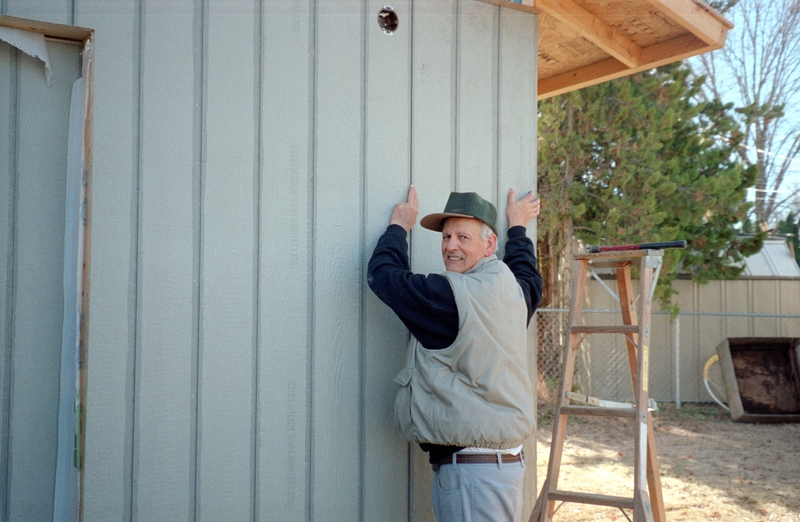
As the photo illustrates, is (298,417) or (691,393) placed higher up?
(298,417)

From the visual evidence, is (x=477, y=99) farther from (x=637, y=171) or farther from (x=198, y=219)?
(x=637, y=171)

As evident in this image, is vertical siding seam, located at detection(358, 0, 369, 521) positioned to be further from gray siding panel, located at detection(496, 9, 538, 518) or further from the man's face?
gray siding panel, located at detection(496, 9, 538, 518)

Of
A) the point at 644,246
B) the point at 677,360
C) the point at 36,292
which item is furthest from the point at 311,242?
the point at 677,360

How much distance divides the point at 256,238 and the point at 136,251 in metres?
0.43

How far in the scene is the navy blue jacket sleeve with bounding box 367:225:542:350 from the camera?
2.55m

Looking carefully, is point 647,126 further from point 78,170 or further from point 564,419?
point 78,170

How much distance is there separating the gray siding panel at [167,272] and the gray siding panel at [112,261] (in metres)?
0.03

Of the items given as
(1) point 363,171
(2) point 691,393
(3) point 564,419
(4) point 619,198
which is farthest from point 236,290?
(2) point 691,393

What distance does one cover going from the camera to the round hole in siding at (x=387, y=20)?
9.90 feet

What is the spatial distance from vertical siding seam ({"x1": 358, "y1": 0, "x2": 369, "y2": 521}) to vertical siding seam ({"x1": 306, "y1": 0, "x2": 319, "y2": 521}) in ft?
0.67

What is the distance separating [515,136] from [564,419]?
1456mm

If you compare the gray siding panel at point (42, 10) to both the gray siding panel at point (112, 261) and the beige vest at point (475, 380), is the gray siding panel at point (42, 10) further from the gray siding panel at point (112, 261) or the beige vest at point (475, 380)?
the beige vest at point (475, 380)

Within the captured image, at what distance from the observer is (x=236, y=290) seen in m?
2.65

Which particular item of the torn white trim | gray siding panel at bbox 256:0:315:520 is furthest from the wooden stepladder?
the torn white trim
